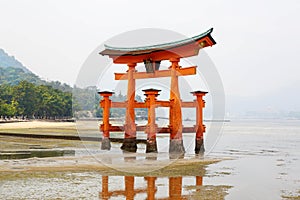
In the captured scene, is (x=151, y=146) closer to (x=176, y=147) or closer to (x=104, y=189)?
(x=176, y=147)

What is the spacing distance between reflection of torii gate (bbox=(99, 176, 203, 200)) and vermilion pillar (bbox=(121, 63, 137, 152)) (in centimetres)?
839

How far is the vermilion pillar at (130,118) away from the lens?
19.2 metres

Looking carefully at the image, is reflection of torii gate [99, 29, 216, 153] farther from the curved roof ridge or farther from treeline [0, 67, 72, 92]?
treeline [0, 67, 72, 92]

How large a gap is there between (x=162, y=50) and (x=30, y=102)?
58.0 meters

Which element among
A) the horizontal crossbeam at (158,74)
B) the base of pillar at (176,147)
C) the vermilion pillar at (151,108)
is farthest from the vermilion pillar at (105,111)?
the base of pillar at (176,147)

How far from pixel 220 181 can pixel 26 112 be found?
215 ft

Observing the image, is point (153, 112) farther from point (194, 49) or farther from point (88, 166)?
point (88, 166)

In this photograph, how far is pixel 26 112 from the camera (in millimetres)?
70562

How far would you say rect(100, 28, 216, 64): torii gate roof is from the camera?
1677 cm

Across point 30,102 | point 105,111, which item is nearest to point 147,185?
point 105,111

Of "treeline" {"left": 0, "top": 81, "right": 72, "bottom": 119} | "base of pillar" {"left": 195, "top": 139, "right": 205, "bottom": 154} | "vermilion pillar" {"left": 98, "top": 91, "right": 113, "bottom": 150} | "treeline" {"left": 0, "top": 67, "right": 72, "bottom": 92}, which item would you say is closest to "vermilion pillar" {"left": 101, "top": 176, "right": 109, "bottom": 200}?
"vermilion pillar" {"left": 98, "top": 91, "right": 113, "bottom": 150}

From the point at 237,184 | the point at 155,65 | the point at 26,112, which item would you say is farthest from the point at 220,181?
the point at 26,112

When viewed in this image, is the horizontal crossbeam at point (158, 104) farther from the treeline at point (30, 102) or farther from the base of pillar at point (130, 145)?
the treeline at point (30, 102)

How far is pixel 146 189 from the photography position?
9.16 m
